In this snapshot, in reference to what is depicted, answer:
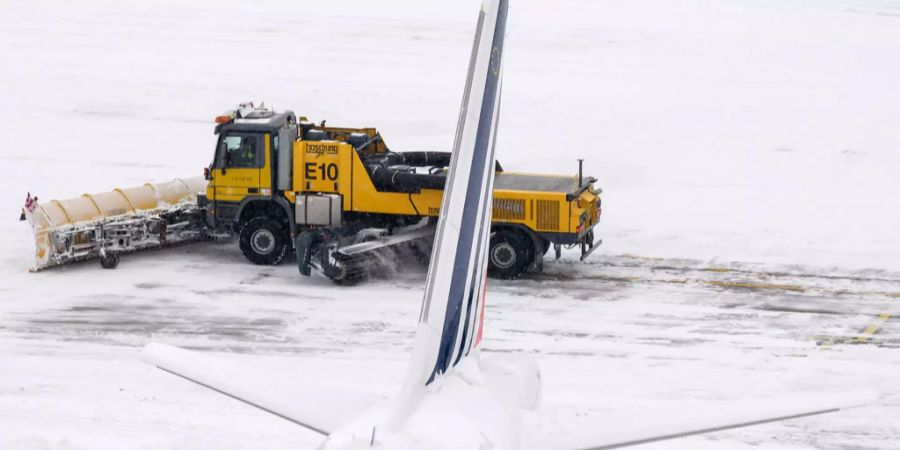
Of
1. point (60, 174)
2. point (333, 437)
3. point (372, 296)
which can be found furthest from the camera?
point (60, 174)

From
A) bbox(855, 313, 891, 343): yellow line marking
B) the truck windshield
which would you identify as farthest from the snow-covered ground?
the truck windshield

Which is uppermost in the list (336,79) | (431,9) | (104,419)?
(431,9)

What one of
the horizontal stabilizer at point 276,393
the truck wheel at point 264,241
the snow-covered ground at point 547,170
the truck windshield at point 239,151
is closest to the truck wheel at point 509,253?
the snow-covered ground at point 547,170

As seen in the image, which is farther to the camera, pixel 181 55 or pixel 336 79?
pixel 181 55

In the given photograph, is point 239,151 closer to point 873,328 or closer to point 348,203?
point 348,203

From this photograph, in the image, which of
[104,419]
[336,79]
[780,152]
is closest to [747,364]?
[104,419]

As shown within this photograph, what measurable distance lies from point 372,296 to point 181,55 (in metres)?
27.0

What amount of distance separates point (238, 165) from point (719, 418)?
16.3 m

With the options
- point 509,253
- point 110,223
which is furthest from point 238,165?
point 509,253

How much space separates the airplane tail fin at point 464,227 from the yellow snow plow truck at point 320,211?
1322 cm

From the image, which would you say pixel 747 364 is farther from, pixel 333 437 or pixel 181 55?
pixel 181 55

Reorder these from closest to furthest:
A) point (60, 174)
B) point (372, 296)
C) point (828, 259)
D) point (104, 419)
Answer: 1. point (104, 419)
2. point (372, 296)
3. point (828, 259)
4. point (60, 174)

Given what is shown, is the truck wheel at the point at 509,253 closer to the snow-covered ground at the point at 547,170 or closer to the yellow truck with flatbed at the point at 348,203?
the yellow truck with flatbed at the point at 348,203

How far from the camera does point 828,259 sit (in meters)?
24.2
